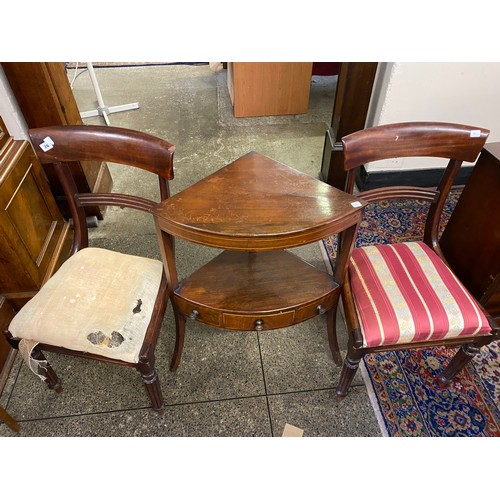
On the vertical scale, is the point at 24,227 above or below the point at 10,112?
below

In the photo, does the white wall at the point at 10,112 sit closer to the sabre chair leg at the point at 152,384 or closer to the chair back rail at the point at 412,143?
the sabre chair leg at the point at 152,384

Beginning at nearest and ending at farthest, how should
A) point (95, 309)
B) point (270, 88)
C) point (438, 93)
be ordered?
point (95, 309)
point (438, 93)
point (270, 88)

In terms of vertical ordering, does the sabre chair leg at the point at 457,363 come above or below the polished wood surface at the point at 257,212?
below

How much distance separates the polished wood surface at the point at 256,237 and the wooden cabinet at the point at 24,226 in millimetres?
722

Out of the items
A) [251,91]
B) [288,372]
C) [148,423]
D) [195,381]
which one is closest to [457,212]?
[288,372]

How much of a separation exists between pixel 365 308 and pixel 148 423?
0.95m

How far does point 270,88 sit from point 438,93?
152cm

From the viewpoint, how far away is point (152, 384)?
51.5 inches

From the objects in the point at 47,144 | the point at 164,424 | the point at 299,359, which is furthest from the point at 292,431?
the point at 47,144

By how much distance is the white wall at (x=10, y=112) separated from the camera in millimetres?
1702

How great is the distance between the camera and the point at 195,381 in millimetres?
1604

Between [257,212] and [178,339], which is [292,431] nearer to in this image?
[178,339]

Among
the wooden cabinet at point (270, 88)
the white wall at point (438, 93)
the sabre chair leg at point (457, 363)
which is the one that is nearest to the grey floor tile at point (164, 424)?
the sabre chair leg at point (457, 363)

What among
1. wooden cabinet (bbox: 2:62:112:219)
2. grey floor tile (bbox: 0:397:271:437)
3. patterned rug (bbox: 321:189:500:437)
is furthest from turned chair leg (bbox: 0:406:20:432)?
patterned rug (bbox: 321:189:500:437)
